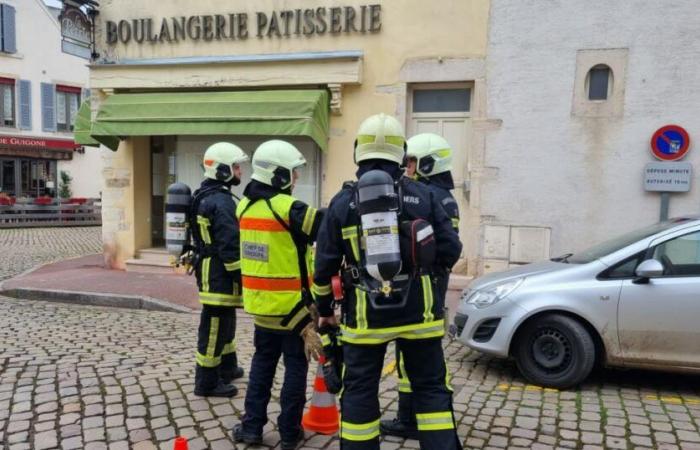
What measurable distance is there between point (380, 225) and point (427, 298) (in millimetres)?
484

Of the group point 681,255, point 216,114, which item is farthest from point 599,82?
point 216,114

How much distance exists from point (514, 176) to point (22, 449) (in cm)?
686

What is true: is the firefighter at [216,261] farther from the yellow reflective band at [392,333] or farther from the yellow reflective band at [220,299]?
the yellow reflective band at [392,333]

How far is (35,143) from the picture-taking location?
82.4ft

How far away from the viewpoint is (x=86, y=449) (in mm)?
3543

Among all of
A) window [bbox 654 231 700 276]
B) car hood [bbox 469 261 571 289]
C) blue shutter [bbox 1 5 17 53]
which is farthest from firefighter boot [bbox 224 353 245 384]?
blue shutter [bbox 1 5 17 53]

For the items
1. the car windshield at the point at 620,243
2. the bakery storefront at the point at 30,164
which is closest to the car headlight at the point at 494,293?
the car windshield at the point at 620,243

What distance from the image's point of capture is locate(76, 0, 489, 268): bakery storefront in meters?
8.75

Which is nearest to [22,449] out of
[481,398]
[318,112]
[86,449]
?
[86,449]

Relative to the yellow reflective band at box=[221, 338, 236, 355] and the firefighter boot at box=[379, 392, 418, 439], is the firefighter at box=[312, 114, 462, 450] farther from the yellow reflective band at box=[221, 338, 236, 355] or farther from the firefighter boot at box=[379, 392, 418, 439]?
the yellow reflective band at box=[221, 338, 236, 355]

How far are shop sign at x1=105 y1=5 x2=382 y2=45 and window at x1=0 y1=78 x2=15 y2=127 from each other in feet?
56.8

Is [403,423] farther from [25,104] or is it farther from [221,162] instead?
[25,104]

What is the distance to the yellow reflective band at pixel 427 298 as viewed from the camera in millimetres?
2857

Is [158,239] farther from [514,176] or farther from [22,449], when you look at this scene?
[22,449]
